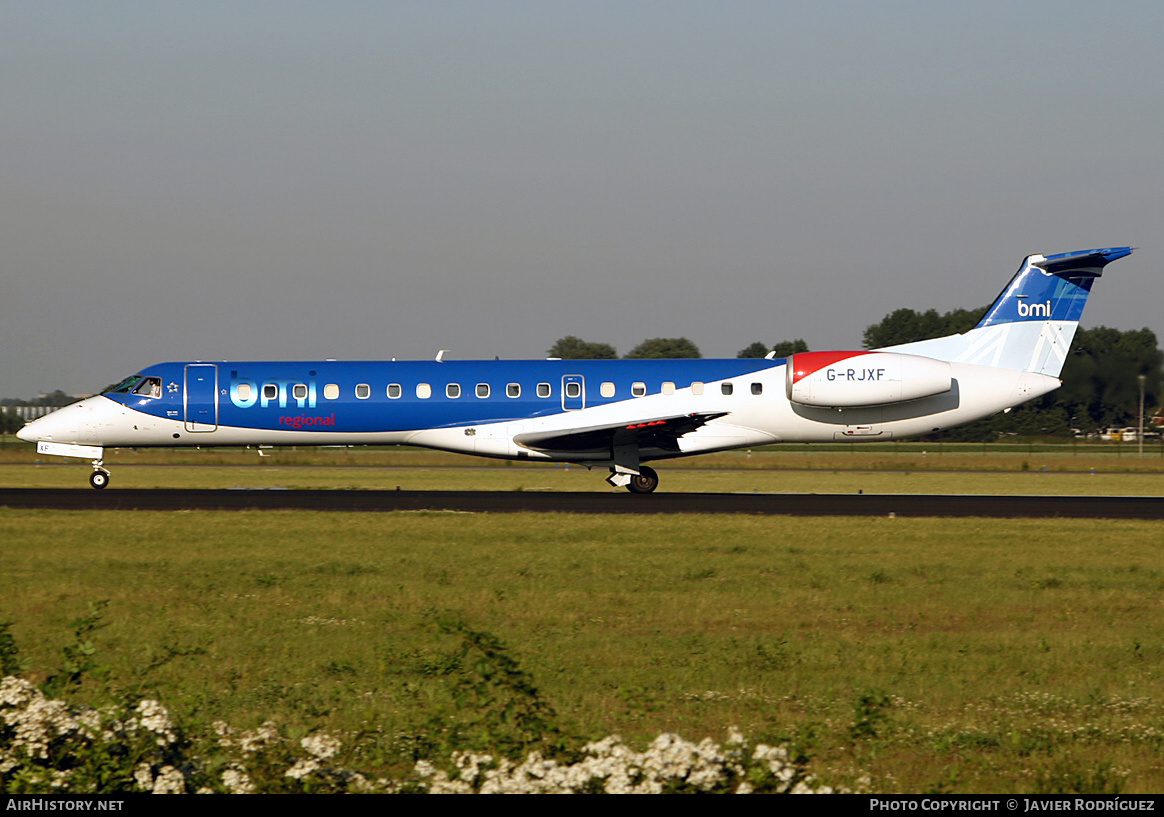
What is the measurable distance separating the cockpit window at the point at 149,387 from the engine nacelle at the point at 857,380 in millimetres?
16302

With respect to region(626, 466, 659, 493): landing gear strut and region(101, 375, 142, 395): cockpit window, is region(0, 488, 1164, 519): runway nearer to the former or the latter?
region(626, 466, 659, 493): landing gear strut

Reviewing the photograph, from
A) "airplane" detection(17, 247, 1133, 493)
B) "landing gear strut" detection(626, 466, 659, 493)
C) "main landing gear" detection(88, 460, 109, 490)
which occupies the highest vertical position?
"airplane" detection(17, 247, 1133, 493)

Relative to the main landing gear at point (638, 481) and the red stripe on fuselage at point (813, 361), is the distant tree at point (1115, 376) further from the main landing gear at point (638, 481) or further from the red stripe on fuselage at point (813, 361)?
the main landing gear at point (638, 481)

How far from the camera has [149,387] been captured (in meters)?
29.5

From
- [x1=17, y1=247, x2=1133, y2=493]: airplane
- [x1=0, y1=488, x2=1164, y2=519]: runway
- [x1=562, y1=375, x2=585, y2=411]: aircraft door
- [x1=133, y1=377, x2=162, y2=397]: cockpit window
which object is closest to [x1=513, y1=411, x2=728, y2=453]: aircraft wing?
[x1=17, y1=247, x2=1133, y2=493]: airplane

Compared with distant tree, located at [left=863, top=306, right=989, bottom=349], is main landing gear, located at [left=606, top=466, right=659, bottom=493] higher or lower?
lower

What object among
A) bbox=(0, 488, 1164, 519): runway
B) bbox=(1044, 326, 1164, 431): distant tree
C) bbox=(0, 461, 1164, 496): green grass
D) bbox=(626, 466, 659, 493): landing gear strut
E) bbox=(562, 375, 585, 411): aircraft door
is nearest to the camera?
bbox=(0, 488, 1164, 519): runway

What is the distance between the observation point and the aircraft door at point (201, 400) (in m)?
29.2

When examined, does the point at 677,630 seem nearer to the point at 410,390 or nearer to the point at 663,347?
the point at 410,390

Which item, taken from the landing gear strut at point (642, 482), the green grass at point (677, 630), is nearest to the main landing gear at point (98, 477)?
the green grass at point (677, 630)

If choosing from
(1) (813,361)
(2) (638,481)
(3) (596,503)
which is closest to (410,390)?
(2) (638,481)

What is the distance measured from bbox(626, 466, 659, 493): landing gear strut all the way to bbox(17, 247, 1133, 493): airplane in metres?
0.05

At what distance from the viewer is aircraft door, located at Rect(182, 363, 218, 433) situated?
95.8 ft

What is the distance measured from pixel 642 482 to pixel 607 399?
2.33 m
